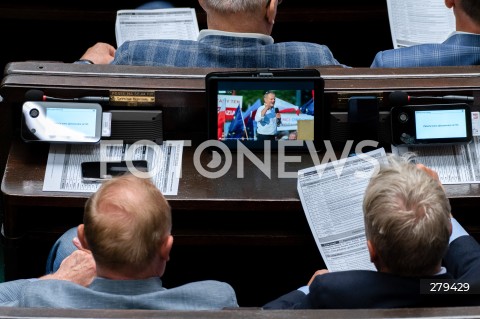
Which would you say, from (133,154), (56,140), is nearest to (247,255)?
(133,154)

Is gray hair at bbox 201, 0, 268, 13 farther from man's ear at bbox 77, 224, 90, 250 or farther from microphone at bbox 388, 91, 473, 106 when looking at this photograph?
man's ear at bbox 77, 224, 90, 250

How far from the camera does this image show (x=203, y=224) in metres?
2.27

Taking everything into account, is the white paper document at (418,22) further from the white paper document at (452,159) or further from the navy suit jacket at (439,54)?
the white paper document at (452,159)

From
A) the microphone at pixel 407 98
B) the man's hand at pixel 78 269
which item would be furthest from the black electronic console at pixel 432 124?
the man's hand at pixel 78 269

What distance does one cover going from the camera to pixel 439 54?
254 cm

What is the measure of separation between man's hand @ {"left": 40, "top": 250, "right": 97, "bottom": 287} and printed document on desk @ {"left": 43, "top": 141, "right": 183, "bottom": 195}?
0.62ft

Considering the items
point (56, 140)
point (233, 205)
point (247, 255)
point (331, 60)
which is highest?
point (331, 60)

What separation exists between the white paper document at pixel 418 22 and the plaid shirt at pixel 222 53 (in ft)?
1.71

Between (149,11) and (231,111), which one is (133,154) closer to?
(231,111)

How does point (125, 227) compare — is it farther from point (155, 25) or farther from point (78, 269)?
point (155, 25)

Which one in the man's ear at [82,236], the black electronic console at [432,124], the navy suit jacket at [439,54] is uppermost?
the navy suit jacket at [439,54]

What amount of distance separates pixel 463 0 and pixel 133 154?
99 cm

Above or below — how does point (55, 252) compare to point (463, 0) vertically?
below

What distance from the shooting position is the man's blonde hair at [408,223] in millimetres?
1723
